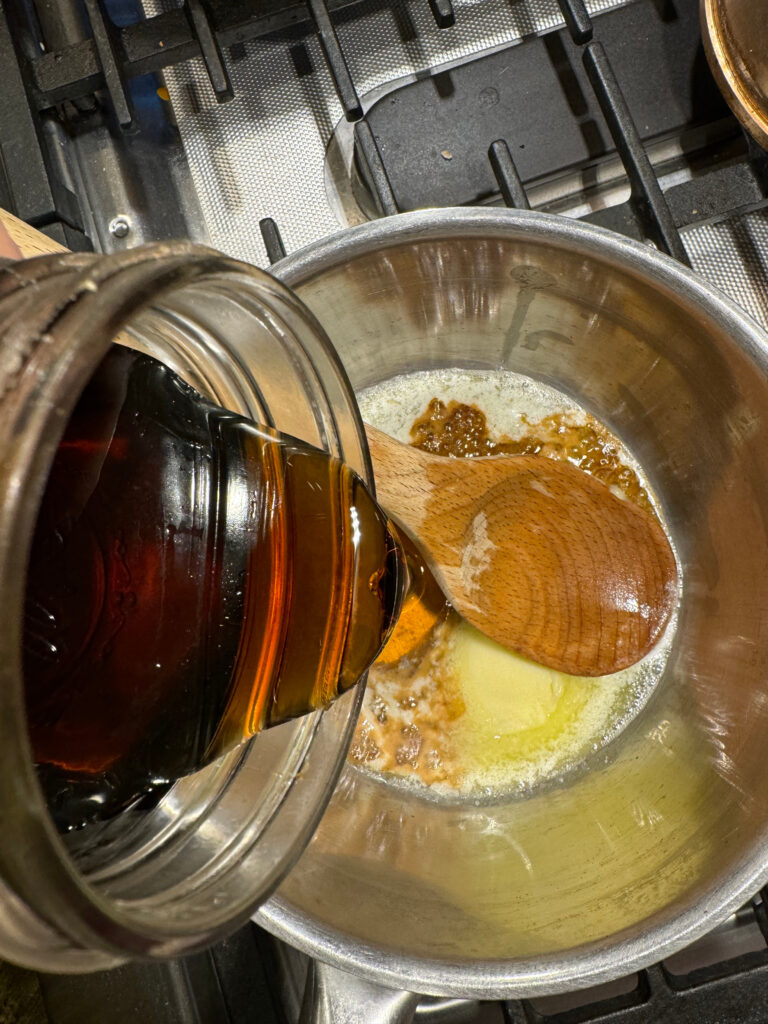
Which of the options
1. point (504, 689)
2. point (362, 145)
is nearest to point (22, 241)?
point (362, 145)

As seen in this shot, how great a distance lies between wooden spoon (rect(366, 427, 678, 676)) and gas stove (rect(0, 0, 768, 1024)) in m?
0.16

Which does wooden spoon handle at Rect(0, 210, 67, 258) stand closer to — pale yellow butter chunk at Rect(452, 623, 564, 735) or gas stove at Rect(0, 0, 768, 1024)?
gas stove at Rect(0, 0, 768, 1024)

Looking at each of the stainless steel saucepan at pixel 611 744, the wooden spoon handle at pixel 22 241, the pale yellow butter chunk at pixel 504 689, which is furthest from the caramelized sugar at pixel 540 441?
the wooden spoon handle at pixel 22 241

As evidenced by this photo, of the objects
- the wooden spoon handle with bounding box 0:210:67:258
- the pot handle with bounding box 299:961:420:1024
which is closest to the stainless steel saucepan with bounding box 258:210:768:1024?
the pot handle with bounding box 299:961:420:1024

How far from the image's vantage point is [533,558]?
1.38 ft

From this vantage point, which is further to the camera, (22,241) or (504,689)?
(504,689)

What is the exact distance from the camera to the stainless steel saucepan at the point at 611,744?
0.35 meters

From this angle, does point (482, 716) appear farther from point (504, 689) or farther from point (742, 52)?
point (742, 52)

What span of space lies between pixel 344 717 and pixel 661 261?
9.4 inches

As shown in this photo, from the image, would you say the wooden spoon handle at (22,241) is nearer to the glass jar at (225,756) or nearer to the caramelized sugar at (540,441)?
the glass jar at (225,756)

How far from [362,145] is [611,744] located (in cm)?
37

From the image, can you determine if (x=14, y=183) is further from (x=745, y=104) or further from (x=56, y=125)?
(x=745, y=104)

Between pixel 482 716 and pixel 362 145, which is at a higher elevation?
pixel 362 145

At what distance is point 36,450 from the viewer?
0.52 ft
